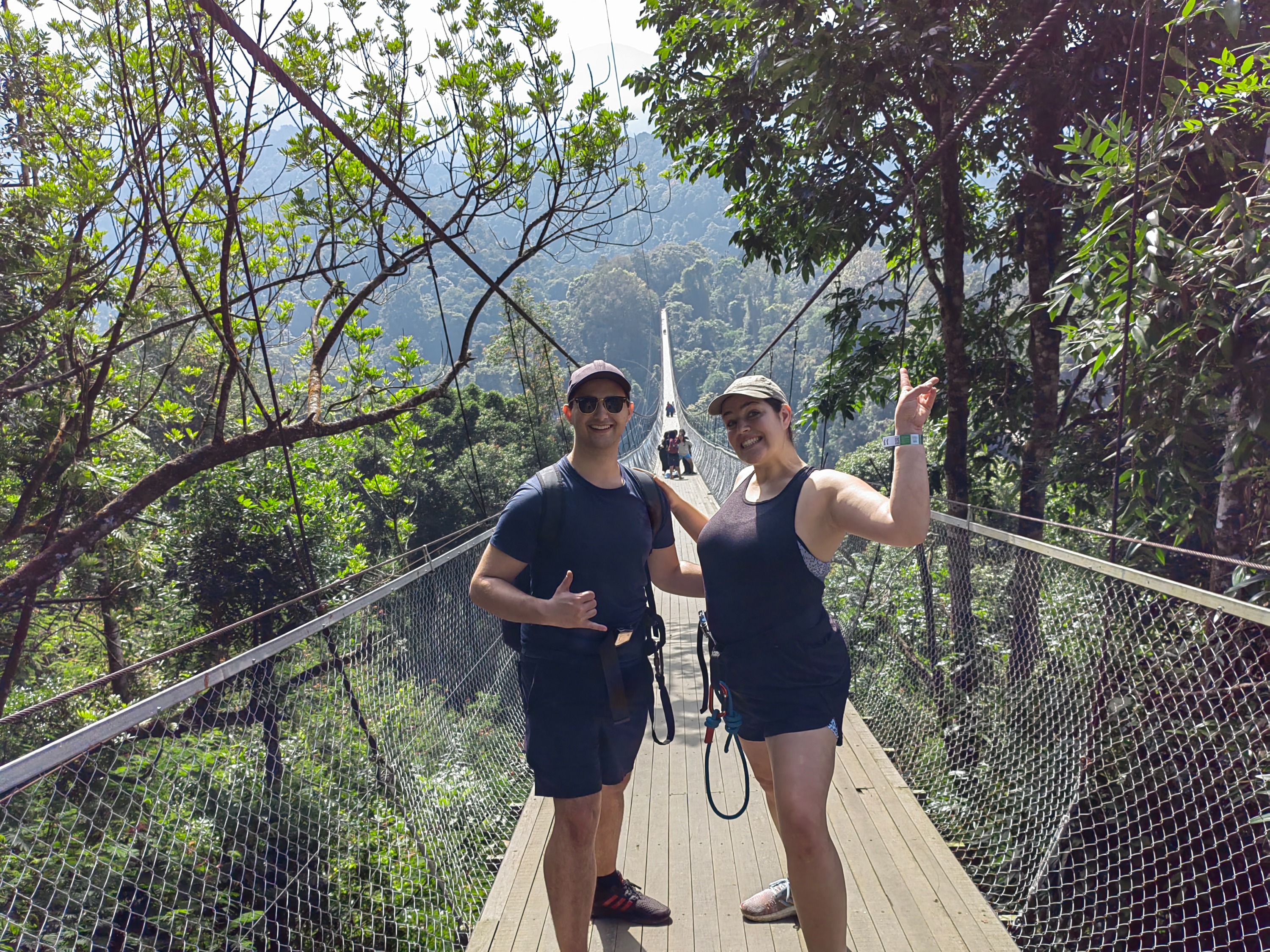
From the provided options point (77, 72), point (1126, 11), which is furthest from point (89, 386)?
point (1126, 11)

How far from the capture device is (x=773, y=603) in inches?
56.9

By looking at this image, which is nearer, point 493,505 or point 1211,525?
point 1211,525

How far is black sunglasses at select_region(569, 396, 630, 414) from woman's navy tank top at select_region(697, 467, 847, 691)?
28 cm

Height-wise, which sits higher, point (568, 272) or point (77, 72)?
point (568, 272)

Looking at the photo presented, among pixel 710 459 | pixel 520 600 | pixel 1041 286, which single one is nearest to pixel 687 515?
pixel 520 600

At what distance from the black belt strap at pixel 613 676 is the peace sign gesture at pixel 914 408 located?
580mm

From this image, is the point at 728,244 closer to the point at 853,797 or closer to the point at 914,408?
the point at 853,797

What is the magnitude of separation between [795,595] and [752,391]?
354mm

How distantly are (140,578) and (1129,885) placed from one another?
222 inches

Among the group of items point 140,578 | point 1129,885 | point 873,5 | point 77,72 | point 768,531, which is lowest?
point 1129,885

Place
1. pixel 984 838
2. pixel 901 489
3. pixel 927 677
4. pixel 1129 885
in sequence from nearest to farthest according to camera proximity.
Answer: pixel 901 489, pixel 1129 885, pixel 984 838, pixel 927 677

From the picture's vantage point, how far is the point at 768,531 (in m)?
1.45

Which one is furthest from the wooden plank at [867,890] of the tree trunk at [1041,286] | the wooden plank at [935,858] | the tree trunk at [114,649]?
the tree trunk at [114,649]

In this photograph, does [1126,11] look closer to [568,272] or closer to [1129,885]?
[1129,885]
